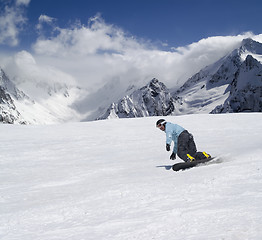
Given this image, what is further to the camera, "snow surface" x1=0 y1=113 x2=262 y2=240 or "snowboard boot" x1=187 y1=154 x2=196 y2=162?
"snowboard boot" x1=187 y1=154 x2=196 y2=162

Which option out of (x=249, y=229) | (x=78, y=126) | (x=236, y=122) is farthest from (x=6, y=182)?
(x=236, y=122)

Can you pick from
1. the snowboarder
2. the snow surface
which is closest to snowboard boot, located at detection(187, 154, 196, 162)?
the snowboarder

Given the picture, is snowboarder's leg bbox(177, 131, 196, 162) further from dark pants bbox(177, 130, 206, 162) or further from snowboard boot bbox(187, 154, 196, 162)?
snowboard boot bbox(187, 154, 196, 162)

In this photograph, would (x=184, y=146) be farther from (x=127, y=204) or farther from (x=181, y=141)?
(x=127, y=204)

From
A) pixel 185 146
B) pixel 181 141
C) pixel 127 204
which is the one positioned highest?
pixel 181 141

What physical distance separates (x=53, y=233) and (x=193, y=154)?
19.8ft

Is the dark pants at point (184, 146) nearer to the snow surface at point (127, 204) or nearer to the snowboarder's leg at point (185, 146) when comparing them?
the snowboarder's leg at point (185, 146)

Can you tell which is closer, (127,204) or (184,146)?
(127,204)

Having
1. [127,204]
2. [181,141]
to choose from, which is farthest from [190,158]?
[127,204]

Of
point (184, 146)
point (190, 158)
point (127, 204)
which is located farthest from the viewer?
point (184, 146)

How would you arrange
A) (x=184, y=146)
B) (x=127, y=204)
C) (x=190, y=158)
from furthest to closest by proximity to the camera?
(x=184, y=146) < (x=190, y=158) < (x=127, y=204)

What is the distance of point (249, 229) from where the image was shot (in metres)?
2.68

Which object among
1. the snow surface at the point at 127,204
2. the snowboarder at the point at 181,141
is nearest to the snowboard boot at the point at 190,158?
the snowboarder at the point at 181,141

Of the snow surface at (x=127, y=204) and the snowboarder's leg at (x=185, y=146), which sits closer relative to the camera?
the snow surface at (x=127, y=204)
